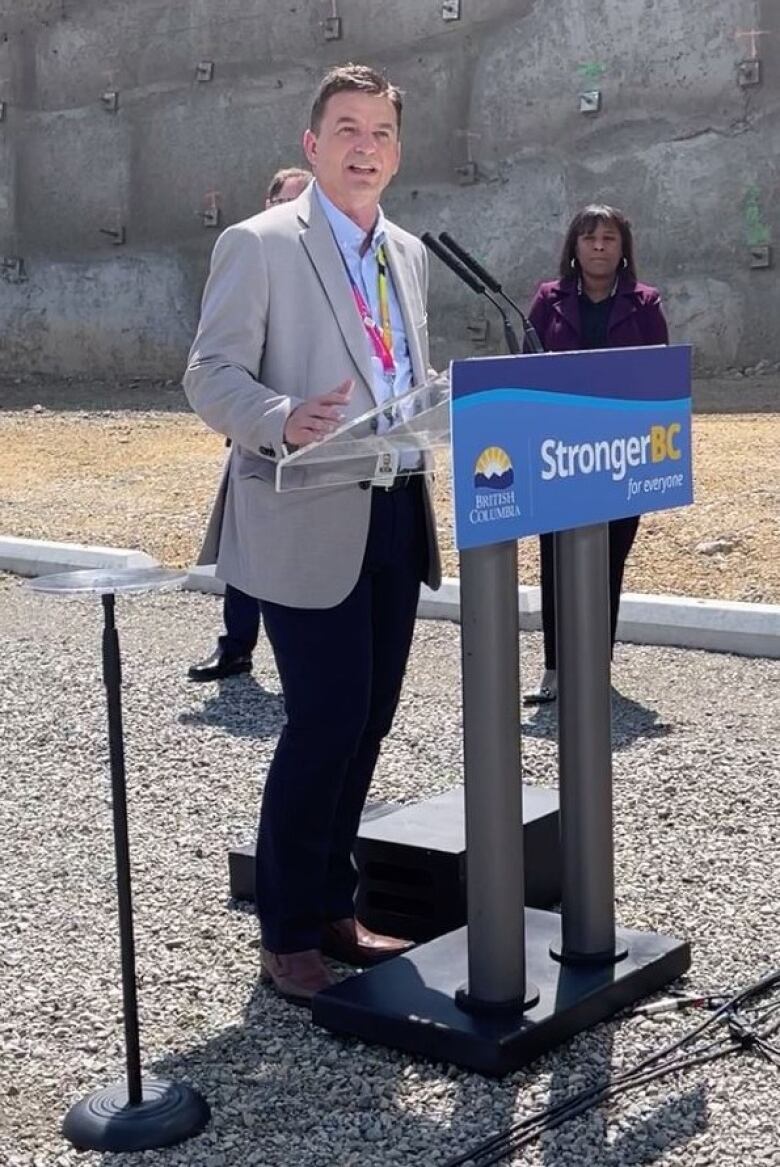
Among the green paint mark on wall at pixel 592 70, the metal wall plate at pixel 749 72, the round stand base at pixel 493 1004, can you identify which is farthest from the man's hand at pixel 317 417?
the green paint mark on wall at pixel 592 70

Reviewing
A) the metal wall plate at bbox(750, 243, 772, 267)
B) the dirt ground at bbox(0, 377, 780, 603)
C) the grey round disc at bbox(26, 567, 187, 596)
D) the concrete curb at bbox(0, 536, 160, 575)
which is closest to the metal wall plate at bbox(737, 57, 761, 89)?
the metal wall plate at bbox(750, 243, 772, 267)

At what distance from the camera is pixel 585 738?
Result: 12.2ft

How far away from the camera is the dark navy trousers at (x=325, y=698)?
12.1 feet

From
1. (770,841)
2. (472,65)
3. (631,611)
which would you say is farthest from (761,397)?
(770,841)

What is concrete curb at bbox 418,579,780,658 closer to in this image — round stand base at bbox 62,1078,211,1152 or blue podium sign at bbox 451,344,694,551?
blue podium sign at bbox 451,344,694,551

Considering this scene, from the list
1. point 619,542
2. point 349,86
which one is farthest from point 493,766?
point 619,542

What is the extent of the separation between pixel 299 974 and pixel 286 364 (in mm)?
1392

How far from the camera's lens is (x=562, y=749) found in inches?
148

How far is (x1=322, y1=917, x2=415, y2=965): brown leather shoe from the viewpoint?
410cm

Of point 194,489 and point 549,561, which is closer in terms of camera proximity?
point 549,561

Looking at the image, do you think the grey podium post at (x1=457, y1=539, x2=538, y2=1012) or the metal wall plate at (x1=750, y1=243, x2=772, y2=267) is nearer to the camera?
the grey podium post at (x1=457, y1=539, x2=538, y2=1012)

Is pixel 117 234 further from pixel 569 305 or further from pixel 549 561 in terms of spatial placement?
pixel 549 561

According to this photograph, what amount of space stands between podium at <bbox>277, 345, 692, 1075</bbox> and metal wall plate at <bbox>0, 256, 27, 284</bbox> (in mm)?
22476

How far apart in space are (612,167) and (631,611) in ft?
43.2
